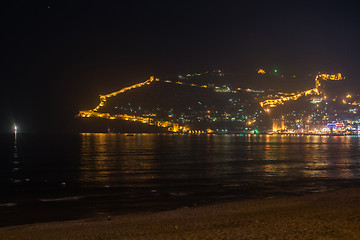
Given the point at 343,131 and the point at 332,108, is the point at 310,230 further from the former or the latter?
the point at 332,108

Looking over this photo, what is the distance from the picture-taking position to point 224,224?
31.8ft

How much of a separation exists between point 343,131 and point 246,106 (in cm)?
4553

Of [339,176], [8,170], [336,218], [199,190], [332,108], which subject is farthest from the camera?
[332,108]

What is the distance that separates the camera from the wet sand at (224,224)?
845 centimetres

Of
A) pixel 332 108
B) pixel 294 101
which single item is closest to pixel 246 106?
pixel 294 101

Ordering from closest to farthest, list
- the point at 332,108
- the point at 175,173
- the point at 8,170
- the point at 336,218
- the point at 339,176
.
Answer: the point at 336,218
the point at 339,176
the point at 175,173
the point at 8,170
the point at 332,108

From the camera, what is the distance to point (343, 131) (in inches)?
6088

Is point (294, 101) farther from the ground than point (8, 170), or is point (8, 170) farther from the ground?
point (294, 101)

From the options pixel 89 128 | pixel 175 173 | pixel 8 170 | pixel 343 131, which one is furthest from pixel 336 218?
pixel 89 128

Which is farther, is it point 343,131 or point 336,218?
point 343,131

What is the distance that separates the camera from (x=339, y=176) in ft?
73.9

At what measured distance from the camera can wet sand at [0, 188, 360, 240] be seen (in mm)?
Answer: 8453

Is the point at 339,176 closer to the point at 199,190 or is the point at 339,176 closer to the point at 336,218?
the point at 199,190

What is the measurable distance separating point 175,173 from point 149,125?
496 feet
